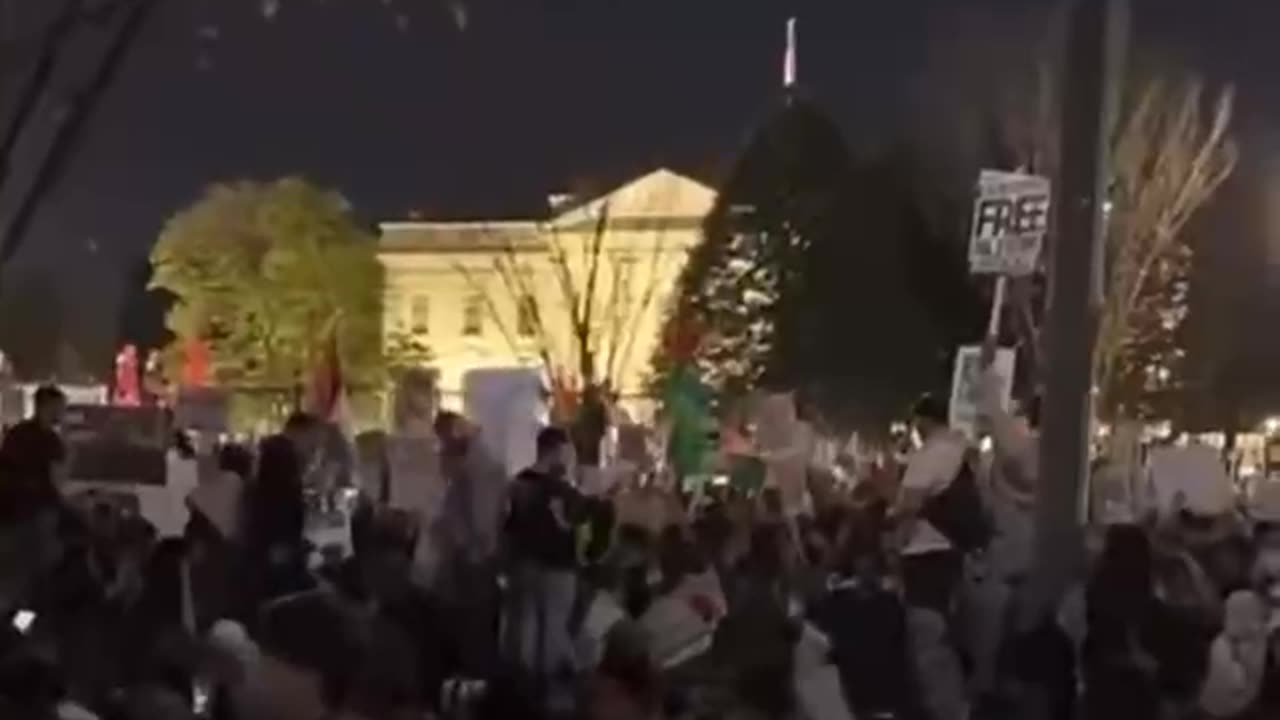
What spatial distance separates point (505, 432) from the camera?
50.5 ft

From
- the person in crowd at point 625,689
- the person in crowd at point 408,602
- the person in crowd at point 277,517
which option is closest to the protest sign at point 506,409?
the person in crowd at point 277,517

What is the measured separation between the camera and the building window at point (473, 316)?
6775cm

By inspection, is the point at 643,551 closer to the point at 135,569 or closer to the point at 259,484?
the point at 259,484

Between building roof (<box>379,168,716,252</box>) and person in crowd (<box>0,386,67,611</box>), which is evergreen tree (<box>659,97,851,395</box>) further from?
person in crowd (<box>0,386,67,611</box>)

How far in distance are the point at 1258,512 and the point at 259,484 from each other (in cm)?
647

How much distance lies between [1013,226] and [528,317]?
41.7 metres

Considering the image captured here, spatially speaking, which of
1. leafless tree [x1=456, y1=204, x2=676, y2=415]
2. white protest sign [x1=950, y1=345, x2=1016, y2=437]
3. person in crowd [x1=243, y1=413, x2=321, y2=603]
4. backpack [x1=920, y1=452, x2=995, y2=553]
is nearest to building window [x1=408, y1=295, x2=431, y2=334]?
leafless tree [x1=456, y1=204, x2=676, y2=415]

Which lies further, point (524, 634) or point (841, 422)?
point (841, 422)

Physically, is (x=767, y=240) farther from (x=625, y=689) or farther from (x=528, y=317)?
(x=625, y=689)

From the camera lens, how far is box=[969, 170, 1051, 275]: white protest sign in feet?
41.3

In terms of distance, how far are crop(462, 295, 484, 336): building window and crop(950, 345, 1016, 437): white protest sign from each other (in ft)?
172

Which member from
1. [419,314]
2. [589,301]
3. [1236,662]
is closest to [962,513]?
[1236,662]

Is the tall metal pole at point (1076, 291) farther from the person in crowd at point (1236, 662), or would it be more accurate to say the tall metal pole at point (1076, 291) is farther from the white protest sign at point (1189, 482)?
the white protest sign at point (1189, 482)

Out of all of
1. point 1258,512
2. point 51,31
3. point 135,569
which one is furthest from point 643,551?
point 51,31
